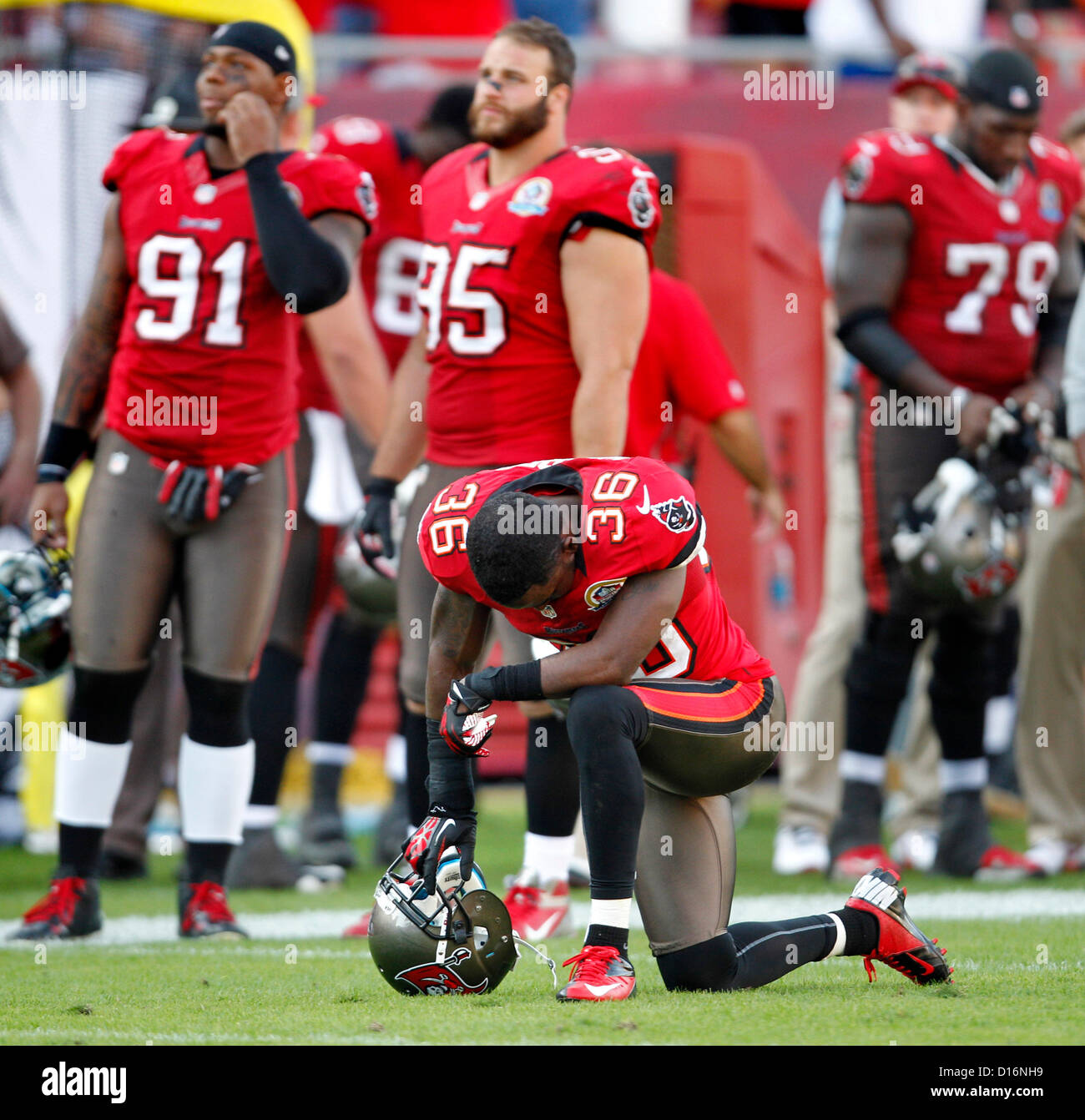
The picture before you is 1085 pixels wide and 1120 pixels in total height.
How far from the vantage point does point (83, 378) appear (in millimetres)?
4617

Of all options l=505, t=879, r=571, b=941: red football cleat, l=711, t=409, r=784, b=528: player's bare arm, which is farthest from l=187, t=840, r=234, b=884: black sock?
l=711, t=409, r=784, b=528: player's bare arm

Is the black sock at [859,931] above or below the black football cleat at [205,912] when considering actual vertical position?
above

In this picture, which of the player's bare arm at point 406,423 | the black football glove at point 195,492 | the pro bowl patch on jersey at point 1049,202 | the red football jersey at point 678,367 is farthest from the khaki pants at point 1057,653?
the black football glove at point 195,492

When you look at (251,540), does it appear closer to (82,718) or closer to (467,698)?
(82,718)

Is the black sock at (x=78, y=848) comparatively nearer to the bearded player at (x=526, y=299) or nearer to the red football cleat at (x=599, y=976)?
the bearded player at (x=526, y=299)

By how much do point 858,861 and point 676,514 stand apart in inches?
91.3

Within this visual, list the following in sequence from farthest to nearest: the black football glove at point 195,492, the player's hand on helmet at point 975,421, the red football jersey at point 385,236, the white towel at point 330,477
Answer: the red football jersey at point 385,236 → the white towel at point 330,477 → the player's hand on helmet at point 975,421 → the black football glove at point 195,492

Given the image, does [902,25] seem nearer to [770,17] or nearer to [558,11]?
[770,17]

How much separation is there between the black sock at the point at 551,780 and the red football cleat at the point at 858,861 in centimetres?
135

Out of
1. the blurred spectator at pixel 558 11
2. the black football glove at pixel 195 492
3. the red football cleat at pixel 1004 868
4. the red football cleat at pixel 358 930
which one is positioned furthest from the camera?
the blurred spectator at pixel 558 11

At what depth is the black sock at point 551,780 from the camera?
4.29m

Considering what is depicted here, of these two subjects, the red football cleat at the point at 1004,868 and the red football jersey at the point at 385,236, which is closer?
the red football cleat at the point at 1004,868

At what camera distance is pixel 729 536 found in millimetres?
7840
